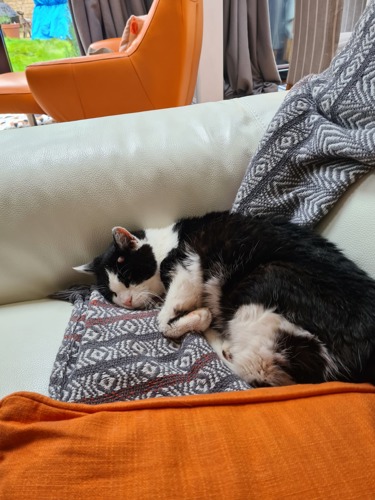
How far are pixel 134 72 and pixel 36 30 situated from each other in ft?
7.88

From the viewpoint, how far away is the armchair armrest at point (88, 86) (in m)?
1.86

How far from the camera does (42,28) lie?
3559 millimetres

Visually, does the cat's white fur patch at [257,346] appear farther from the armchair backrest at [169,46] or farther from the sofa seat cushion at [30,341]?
the armchair backrest at [169,46]

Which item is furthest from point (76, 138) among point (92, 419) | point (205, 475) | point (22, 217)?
point (205, 475)

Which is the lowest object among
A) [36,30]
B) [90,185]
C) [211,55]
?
[90,185]

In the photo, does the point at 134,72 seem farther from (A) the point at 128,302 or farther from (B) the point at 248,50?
(B) the point at 248,50

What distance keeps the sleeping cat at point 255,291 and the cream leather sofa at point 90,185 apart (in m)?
0.08

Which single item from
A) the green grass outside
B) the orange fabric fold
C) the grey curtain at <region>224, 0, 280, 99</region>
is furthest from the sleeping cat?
the green grass outside

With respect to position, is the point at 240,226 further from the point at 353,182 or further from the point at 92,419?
the point at 92,419

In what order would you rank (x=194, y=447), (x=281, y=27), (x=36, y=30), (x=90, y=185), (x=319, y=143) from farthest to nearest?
(x=281, y=27) → (x=36, y=30) → (x=90, y=185) → (x=319, y=143) → (x=194, y=447)

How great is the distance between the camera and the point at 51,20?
11.5ft

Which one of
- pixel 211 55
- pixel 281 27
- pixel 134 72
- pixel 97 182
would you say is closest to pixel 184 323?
pixel 97 182

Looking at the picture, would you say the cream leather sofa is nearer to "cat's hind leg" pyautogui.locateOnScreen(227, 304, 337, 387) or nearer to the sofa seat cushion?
the sofa seat cushion

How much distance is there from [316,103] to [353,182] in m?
0.25
